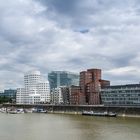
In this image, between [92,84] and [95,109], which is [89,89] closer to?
[92,84]

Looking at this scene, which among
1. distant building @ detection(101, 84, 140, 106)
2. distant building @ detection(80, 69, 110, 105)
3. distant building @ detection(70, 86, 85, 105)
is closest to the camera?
distant building @ detection(101, 84, 140, 106)

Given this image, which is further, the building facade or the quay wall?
the building facade

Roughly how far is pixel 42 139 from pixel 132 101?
337ft

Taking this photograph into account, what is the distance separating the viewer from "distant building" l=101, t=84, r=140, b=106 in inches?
5945

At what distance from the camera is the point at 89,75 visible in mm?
187625

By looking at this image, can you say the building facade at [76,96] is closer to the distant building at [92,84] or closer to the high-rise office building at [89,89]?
the high-rise office building at [89,89]

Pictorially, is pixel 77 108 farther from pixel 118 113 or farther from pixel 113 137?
pixel 113 137

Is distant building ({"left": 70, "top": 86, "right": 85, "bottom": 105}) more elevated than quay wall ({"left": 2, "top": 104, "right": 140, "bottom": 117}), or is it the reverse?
distant building ({"left": 70, "top": 86, "right": 85, "bottom": 105})

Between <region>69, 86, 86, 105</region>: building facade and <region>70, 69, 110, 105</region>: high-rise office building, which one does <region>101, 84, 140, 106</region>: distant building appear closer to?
<region>70, 69, 110, 105</region>: high-rise office building

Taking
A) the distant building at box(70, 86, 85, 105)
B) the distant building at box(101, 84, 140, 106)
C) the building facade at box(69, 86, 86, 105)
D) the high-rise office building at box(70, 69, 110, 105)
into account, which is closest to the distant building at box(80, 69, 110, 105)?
the high-rise office building at box(70, 69, 110, 105)

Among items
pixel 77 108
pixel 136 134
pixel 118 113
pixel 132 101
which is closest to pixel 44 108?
pixel 77 108

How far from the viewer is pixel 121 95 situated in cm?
15812

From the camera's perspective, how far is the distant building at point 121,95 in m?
151

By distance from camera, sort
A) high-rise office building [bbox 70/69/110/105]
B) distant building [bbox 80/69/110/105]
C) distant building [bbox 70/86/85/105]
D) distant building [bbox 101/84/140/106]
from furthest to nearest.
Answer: distant building [bbox 70/86/85/105] < high-rise office building [bbox 70/69/110/105] < distant building [bbox 80/69/110/105] < distant building [bbox 101/84/140/106]
